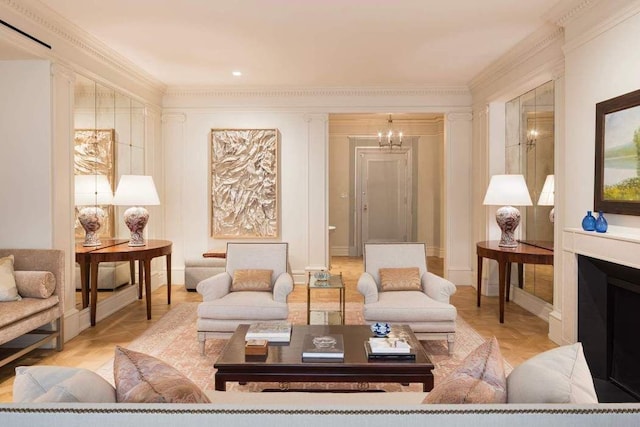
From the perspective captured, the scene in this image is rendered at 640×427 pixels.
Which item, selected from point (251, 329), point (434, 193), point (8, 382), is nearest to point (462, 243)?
point (434, 193)

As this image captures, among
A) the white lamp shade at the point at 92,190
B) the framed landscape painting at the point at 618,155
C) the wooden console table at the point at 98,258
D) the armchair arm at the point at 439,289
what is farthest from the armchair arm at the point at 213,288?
the framed landscape painting at the point at 618,155

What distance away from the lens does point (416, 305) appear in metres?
3.57

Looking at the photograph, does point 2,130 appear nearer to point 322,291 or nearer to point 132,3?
point 132,3

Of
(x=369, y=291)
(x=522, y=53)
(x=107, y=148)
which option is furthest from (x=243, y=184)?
(x=522, y=53)

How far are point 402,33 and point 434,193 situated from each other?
5426 mm

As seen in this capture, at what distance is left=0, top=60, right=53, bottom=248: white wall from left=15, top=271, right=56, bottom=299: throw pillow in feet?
1.30

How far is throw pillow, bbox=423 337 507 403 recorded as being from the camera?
1.30m

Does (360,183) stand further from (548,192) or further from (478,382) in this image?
(478,382)

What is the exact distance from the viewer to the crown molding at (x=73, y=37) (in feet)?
11.4

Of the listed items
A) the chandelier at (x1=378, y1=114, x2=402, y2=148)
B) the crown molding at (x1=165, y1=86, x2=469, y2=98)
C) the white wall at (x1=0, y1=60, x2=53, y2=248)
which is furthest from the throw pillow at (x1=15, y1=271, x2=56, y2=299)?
the chandelier at (x1=378, y1=114, x2=402, y2=148)

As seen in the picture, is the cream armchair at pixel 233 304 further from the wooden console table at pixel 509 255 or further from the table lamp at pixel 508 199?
the table lamp at pixel 508 199

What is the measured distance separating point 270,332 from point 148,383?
5.25 ft

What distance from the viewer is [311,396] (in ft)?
6.21

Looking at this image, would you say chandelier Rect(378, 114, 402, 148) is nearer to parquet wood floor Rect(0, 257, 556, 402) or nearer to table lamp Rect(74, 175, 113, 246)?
parquet wood floor Rect(0, 257, 556, 402)
